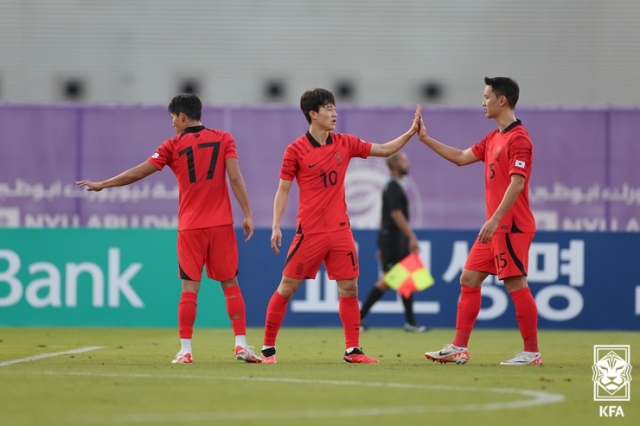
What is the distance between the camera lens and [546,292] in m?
13.6

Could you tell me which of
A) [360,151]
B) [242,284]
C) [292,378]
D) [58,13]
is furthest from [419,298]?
[58,13]

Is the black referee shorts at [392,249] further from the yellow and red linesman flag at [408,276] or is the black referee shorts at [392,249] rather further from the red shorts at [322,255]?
the red shorts at [322,255]

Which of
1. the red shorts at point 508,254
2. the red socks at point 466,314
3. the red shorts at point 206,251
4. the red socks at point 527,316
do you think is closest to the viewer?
the red shorts at point 508,254

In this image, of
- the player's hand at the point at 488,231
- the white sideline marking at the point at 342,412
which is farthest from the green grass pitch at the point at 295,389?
the player's hand at the point at 488,231

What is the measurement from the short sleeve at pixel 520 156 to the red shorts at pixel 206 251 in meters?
2.16

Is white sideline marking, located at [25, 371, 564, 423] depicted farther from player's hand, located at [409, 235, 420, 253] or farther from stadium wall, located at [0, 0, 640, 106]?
stadium wall, located at [0, 0, 640, 106]

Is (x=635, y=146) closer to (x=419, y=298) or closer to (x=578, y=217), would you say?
(x=578, y=217)

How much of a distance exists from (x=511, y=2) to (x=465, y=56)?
162cm

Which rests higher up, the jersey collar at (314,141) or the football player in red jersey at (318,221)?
the jersey collar at (314,141)

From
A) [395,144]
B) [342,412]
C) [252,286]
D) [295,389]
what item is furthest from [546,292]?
[342,412]

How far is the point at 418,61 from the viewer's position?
960 inches

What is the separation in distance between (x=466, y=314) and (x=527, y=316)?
455 millimetres

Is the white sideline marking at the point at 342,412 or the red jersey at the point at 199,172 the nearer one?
the white sideline marking at the point at 342,412

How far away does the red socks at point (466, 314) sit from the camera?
8.38 m
